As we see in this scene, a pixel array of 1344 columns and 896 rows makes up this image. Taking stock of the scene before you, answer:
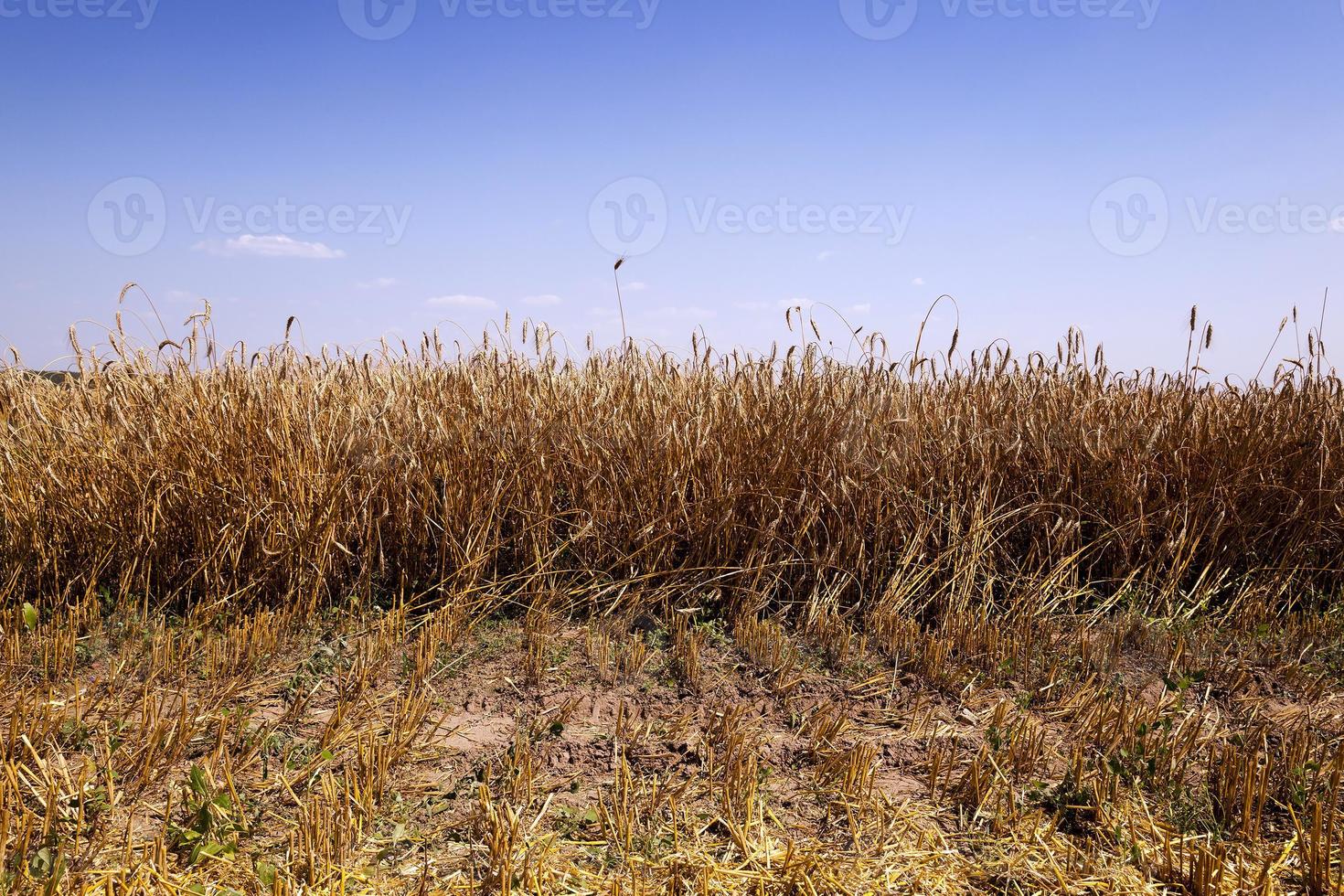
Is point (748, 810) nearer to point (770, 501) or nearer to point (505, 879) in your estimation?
point (505, 879)

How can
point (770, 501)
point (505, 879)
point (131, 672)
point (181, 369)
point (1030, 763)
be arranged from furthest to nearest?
1. point (181, 369)
2. point (770, 501)
3. point (131, 672)
4. point (1030, 763)
5. point (505, 879)

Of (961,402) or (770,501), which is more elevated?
(961,402)

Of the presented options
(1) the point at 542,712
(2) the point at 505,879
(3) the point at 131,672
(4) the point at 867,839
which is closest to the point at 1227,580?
(4) the point at 867,839

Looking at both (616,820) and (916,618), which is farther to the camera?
(916,618)

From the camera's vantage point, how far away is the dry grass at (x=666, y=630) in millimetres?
2127

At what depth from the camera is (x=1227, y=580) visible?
13.5ft

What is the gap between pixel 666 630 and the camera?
337 cm

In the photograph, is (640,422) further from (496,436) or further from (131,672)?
(131,672)

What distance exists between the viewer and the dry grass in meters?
2.13

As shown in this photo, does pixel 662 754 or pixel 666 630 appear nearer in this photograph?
pixel 662 754

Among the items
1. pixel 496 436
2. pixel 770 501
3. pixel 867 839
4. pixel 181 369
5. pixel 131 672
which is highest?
pixel 181 369

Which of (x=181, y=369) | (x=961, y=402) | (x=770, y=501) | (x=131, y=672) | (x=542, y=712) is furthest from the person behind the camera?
(x=961, y=402)

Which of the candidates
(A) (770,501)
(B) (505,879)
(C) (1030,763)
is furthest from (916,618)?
(B) (505,879)

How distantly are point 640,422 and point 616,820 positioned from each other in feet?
6.65
